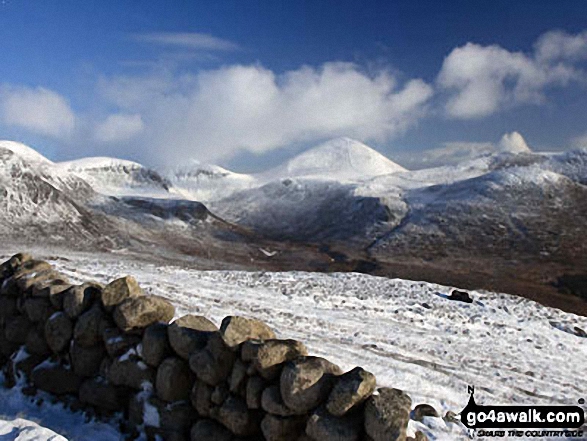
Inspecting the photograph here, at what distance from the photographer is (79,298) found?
1101cm

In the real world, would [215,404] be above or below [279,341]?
below

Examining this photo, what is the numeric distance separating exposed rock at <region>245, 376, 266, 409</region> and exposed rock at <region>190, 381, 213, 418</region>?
1028 millimetres

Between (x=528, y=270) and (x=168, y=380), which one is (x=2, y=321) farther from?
(x=528, y=270)

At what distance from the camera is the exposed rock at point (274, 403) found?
25.5 feet

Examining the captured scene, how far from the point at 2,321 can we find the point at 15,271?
1.90 meters

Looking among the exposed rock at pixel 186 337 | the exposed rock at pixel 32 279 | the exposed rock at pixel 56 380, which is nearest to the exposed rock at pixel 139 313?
the exposed rock at pixel 186 337

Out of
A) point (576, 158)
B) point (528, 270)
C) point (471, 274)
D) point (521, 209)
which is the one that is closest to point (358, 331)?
point (471, 274)

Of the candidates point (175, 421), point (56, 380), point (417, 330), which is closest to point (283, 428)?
point (175, 421)

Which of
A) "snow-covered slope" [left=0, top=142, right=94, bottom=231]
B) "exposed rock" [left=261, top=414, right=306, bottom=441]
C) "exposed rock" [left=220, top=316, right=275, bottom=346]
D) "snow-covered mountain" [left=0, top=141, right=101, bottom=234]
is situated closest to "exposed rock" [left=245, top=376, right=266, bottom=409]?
"exposed rock" [left=261, top=414, right=306, bottom=441]

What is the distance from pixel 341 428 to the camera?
23.8ft

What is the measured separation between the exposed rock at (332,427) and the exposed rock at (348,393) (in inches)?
4.8

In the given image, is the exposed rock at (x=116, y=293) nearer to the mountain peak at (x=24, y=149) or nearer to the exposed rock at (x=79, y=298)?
the exposed rock at (x=79, y=298)

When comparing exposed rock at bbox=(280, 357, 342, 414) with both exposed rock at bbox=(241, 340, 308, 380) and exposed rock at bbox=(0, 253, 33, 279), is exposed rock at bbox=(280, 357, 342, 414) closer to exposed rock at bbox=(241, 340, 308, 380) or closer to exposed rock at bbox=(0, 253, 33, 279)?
exposed rock at bbox=(241, 340, 308, 380)

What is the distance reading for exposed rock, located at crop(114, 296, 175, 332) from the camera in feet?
33.0
